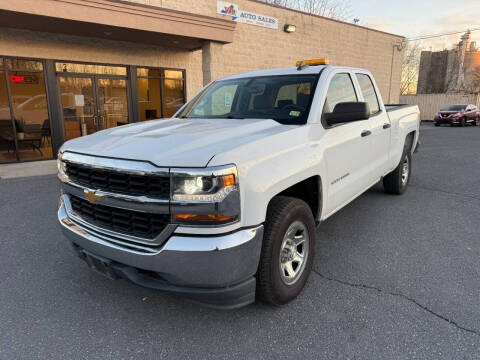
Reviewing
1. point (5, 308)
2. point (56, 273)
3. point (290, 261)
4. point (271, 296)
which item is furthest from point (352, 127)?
point (5, 308)

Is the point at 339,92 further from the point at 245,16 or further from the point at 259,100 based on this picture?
the point at 245,16

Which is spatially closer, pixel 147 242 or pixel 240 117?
pixel 147 242

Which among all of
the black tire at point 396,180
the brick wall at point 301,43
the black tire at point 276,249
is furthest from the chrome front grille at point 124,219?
the brick wall at point 301,43

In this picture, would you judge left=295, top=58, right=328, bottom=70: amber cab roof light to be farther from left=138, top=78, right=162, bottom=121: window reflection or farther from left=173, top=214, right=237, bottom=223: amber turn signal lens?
left=138, top=78, right=162, bottom=121: window reflection

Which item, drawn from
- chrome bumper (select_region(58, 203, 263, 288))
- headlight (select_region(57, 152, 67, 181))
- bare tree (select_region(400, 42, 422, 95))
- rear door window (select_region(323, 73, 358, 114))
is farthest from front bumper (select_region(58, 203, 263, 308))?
bare tree (select_region(400, 42, 422, 95))

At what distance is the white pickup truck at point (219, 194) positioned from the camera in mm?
2025

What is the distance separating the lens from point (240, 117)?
3.36m

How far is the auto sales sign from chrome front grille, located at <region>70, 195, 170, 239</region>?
12.4 metres

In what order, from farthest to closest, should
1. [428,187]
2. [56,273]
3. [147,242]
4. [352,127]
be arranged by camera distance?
[428,187] → [352,127] → [56,273] → [147,242]

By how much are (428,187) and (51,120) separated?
1029 centimetres

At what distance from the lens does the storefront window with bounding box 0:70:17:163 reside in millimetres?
9664

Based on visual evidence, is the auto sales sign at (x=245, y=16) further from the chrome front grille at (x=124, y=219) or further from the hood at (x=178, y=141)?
the chrome front grille at (x=124, y=219)

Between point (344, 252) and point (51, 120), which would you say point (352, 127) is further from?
point (51, 120)

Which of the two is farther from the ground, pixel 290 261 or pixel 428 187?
pixel 290 261
